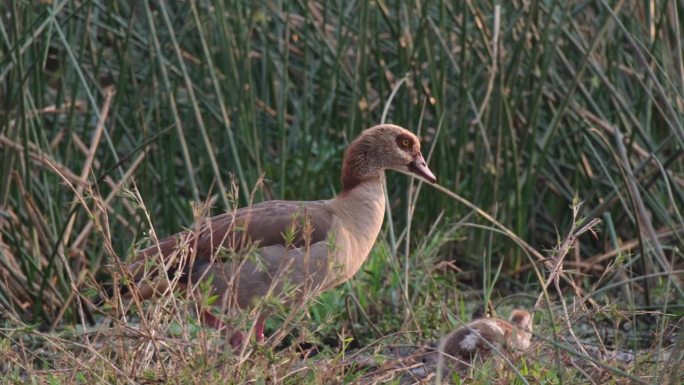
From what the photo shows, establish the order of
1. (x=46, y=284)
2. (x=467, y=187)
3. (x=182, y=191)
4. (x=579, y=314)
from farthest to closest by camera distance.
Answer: (x=182, y=191) → (x=467, y=187) → (x=46, y=284) → (x=579, y=314)

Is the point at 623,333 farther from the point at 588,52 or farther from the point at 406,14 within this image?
the point at 406,14

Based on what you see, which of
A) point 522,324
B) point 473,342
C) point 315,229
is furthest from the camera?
point 315,229

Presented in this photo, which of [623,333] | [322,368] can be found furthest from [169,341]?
[623,333]

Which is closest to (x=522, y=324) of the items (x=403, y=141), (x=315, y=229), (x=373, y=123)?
(x=315, y=229)

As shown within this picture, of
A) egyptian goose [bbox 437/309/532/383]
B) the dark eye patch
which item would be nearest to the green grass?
the dark eye patch

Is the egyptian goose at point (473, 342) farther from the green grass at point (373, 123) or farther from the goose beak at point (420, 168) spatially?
the goose beak at point (420, 168)

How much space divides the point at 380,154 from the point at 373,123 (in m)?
1.68

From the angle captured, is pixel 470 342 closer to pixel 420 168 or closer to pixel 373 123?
pixel 420 168

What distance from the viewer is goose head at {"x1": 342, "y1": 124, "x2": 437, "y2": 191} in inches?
218

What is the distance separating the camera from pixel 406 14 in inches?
259

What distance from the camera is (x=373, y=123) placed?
23.7 ft

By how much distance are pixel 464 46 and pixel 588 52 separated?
71cm

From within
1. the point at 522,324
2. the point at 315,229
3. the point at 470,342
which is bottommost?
the point at 522,324

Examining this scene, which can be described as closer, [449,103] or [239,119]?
[239,119]
